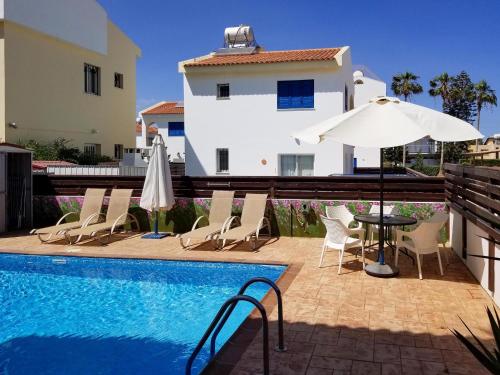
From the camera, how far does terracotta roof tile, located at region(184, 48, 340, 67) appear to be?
21.6 metres

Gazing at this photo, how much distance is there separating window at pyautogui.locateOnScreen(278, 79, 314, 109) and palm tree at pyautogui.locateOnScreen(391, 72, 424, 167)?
4078 centimetres

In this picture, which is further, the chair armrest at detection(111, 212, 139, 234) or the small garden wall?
the chair armrest at detection(111, 212, 139, 234)

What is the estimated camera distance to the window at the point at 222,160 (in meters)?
23.3

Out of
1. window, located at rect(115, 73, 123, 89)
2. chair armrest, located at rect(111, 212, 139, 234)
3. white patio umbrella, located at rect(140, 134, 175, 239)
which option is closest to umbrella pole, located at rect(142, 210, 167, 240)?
white patio umbrella, located at rect(140, 134, 175, 239)

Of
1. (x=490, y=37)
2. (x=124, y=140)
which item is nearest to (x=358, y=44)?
(x=490, y=37)

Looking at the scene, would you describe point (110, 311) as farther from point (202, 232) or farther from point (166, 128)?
point (166, 128)

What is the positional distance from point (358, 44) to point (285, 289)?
20.5m

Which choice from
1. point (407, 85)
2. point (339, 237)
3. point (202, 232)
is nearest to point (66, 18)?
point (202, 232)

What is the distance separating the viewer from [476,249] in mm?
8023

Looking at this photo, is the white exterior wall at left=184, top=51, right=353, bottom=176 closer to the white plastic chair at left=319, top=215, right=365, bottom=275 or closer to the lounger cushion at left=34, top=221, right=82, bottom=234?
the lounger cushion at left=34, top=221, right=82, bottom=234

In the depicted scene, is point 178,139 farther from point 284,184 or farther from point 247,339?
point 247,339

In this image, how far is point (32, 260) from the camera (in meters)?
10.4

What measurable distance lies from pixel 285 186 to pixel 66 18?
17.0 m

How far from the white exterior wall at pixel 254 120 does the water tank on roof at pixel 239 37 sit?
152 inches
